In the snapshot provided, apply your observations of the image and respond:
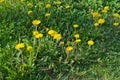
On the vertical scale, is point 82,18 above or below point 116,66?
above

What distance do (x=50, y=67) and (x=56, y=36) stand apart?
0.43m

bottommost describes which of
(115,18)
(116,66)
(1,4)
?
(116,66)

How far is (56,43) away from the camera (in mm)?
4727

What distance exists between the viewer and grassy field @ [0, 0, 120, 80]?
4363mm

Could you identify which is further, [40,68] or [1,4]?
[1,4]

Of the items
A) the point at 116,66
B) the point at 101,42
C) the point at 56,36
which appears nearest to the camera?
the point at 56,36

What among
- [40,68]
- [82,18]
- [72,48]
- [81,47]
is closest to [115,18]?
[82,18]

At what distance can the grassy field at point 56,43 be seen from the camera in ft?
14.3

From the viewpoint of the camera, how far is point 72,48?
4.46m

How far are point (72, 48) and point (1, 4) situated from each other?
73.1 inches

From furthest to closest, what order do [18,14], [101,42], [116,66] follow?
[18,14]
[101,42]
[116,66]

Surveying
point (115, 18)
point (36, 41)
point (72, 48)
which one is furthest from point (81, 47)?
point (115, 18)

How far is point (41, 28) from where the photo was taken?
5223mm

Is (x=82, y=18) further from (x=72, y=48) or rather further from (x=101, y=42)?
(x=72, y=48)
